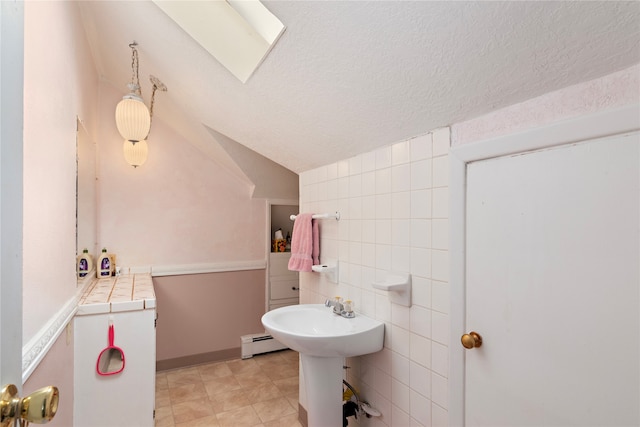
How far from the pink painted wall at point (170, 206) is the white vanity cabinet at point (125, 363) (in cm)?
98

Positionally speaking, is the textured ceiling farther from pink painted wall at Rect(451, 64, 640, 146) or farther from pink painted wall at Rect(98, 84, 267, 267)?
pink painted wall at Rect(98, 84, 267, 267)

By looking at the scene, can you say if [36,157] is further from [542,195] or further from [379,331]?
[542,195]

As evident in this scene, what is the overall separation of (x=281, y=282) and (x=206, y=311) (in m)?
0.80

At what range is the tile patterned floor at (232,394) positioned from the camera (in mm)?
2270

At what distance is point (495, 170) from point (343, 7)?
29.1 inches

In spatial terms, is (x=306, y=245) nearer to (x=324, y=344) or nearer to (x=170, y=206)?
(x=324, y=344)

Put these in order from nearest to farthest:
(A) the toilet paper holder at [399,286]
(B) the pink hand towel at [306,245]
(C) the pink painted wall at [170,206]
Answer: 1. (A) the toilet paper holder at [399,286]
2. (B) the pink hand towel at [306,245]
3. (C) the pink painted wall at [170,206]

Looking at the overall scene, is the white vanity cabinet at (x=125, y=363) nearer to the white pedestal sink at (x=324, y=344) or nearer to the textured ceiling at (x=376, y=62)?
the white pedestal sink at (x=324, y=344)

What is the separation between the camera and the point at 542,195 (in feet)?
3.22

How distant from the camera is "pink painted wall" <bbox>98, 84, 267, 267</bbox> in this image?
281 centimetres

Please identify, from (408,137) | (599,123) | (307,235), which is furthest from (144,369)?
(599,123)

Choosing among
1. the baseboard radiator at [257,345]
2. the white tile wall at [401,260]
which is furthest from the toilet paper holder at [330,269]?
the baseboard radiator at [257,345]

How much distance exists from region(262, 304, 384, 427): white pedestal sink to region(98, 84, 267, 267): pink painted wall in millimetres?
1547

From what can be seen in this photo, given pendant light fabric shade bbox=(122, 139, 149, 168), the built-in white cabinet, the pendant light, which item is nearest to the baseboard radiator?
the built-in white cabinet
